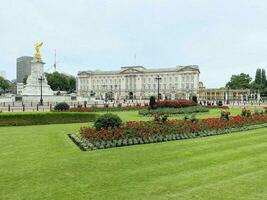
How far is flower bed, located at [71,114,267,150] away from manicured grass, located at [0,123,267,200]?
28.8 inches

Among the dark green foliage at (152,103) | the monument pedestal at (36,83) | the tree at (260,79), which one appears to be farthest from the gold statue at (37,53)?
the tree at (260,79)

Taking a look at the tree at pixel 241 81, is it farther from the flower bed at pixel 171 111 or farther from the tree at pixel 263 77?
the flower bed at pixel 171 111

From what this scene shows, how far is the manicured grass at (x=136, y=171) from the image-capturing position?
25.4 feet

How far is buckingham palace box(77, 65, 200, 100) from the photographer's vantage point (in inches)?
6196

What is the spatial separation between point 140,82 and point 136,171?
528 feet

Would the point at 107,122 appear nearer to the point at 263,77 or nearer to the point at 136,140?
the point at 136,140

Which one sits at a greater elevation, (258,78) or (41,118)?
(258,78)

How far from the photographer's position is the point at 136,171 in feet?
31.4

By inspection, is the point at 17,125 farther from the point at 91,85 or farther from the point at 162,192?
the point at 91,85

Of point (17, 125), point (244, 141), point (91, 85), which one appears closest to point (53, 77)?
point (91, 85)

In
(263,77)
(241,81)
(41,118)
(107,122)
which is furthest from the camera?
(241,81)

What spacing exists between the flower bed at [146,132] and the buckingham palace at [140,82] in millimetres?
134771

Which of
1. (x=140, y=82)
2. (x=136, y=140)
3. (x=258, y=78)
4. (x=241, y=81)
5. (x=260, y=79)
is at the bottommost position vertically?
(x=136, y=140)

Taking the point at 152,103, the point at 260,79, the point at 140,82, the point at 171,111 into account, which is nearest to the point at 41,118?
the point at 171,111
